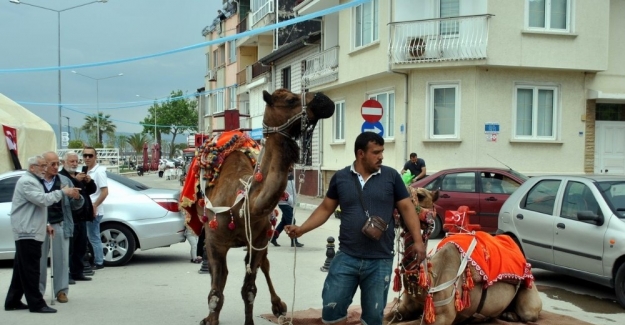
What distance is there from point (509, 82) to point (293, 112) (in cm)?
1680

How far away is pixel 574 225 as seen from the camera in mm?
9281

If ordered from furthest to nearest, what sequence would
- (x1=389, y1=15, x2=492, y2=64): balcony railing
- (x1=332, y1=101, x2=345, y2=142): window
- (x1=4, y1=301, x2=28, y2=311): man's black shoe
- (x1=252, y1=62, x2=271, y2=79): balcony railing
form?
(x1=252, y1=62, x2=271, y2=79): balcony railing
(x1=332, y1=101, x2=345, y2=142): window
(x1=389, y1=15, x2=492, y2=64): balcony railing
(x1=4, y1=301, x2=28, y2=311): man's black shoe

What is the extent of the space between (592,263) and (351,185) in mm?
4941

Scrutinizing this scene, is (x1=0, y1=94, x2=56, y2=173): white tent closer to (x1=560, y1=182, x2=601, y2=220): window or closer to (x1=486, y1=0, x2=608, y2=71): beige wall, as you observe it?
(x1=486, y1=0, x2=608, y2=71): beige wall

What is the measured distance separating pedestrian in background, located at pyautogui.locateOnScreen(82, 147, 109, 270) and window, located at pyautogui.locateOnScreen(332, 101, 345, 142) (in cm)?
1759

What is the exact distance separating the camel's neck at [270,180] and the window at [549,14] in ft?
56.2

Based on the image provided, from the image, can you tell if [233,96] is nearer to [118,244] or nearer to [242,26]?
[242,26]

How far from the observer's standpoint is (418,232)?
5531 millimetres

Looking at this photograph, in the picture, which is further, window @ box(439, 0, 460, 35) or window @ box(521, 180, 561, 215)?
window @ box(439, 0, 460, 35)

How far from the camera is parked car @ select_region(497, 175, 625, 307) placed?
28.5ft

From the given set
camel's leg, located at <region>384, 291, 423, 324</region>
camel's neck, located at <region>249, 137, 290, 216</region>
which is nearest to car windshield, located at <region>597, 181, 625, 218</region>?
camel's leg, located at <region>384, 291, 423, 324</region>

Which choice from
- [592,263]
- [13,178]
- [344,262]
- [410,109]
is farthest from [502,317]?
[410,109]

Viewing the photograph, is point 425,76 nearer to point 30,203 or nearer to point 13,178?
point 13,178

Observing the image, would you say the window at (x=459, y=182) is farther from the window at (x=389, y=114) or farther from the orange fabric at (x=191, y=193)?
the orange fabric at (x=191, y=193)
